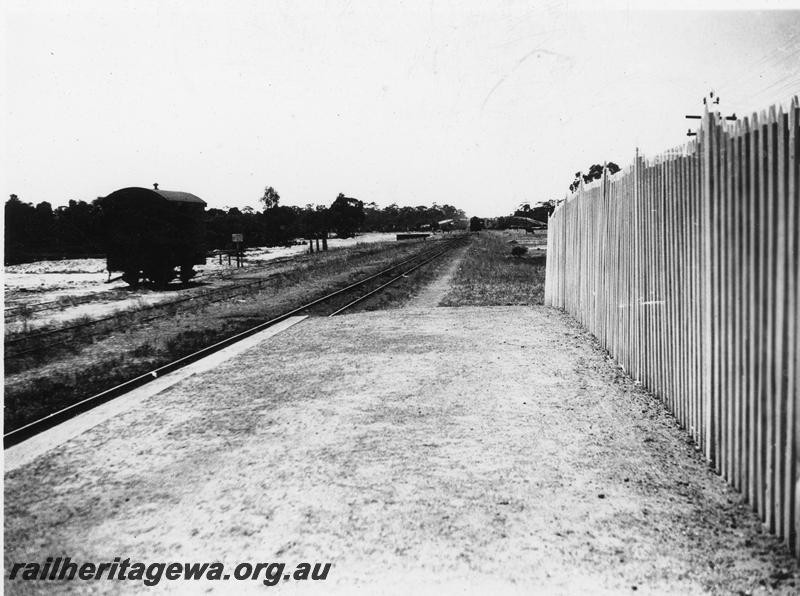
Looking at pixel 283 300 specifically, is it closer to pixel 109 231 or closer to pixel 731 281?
pixel 109 231

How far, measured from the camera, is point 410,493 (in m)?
3.71

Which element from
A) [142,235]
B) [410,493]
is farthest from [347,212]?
[410,493]

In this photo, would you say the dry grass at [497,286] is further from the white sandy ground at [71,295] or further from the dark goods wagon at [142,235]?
the dark goods wagon at [142,235]

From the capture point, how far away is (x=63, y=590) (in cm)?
290

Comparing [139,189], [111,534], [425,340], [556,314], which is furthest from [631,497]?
[139,189]

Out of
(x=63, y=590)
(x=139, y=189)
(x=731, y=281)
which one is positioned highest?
(x=139, y=189)

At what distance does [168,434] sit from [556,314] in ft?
27.0

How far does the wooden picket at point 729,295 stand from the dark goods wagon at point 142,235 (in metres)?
21.0

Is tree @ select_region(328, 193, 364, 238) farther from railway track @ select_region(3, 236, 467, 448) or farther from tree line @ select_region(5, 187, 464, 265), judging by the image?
railway track @ select_region(3, 236, 467, 448)

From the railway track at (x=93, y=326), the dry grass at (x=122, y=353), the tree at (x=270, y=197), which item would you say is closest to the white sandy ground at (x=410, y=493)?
the dry grass at (x=122, y=353)

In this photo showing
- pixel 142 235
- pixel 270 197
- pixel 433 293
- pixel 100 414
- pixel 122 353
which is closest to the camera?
pixel 100 414

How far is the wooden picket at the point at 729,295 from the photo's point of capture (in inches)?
110

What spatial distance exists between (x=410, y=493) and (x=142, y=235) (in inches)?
889

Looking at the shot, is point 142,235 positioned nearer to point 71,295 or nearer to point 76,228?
point 71,295
